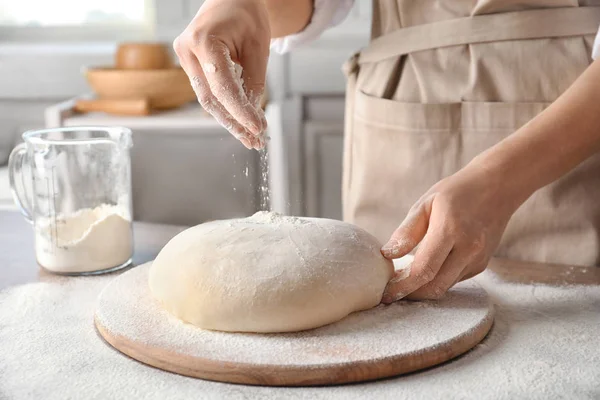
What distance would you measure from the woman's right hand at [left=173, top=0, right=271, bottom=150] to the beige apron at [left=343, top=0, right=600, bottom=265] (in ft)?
0.93

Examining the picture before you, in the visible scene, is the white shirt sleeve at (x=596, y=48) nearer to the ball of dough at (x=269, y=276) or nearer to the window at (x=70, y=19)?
the ball of dough at (x=269, y=276)

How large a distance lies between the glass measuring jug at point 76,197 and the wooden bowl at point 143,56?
3.27ft

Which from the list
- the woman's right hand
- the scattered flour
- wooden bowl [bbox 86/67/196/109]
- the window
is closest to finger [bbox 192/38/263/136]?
the woman's right hand

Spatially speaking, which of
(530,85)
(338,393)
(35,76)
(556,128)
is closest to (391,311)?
(338,393)

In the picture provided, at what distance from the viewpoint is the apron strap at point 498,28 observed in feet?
3.66


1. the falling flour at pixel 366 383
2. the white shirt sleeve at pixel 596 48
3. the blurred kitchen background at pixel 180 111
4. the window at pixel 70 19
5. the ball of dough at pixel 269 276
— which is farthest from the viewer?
the window at pixel 70 19

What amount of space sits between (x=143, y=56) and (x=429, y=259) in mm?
1407

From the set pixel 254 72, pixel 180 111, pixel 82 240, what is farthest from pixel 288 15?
pixel 180 111

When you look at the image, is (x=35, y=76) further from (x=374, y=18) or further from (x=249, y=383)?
(x=249, y=383)

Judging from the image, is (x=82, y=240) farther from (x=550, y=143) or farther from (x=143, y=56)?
(x=143, y=56)

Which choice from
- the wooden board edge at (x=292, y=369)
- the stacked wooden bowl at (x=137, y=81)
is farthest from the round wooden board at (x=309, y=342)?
the stacked wooden bowl at (x=137, y=81)

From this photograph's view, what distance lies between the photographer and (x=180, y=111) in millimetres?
2203

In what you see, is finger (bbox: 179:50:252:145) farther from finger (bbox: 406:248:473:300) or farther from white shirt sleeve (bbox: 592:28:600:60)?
white shirt sleeve (bbox: 592:28:600:60)

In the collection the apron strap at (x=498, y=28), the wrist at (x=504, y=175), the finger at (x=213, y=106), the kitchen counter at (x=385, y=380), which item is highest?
the apron strap at (x=498, y=28)
